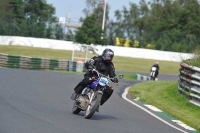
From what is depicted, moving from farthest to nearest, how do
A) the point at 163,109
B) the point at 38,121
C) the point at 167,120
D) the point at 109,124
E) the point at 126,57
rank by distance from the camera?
the point at 126,57
the point at 163,109
the point at 167,120
the point at 109,124
the point at 38,121

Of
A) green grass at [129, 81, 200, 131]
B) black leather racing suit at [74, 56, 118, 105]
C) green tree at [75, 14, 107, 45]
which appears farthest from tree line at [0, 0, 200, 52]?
black leather racing suit at [74, 56, 118, 105]

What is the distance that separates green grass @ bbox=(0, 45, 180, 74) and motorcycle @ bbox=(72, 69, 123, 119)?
144ft

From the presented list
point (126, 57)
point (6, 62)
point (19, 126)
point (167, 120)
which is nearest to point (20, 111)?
point (19, 126)

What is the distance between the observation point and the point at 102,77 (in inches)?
498

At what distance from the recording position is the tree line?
59.1 metres

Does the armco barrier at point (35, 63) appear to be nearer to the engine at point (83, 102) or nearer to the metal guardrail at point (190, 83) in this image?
the metal guardrail at point (190, 83)

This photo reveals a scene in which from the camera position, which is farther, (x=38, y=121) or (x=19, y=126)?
(x=38, y=121)

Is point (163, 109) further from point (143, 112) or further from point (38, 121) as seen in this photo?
point (38, 121)

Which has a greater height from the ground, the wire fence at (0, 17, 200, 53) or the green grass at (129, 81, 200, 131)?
the wire fence at (0, 17, 200, 53)

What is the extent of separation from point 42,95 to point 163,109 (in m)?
3.43

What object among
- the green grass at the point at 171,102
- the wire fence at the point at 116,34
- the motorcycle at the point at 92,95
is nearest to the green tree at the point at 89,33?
the wire fence at the point at 116,34

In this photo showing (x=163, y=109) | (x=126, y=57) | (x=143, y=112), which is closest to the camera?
(x=143, y=112)

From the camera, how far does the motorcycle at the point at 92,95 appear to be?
12578 mm

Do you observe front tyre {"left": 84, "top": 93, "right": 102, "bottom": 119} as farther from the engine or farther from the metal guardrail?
the metal guardrail
